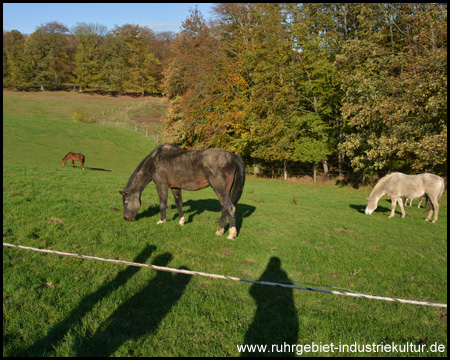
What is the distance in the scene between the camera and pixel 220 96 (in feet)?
103

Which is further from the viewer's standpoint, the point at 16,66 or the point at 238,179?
the point at 16,66

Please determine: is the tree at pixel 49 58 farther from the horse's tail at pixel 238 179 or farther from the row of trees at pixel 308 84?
the horse's tail at pixel 238 179

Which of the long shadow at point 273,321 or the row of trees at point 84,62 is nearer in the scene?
the long shadow at point 273,321

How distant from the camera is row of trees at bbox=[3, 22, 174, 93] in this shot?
7338cm

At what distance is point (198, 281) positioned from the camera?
5.62 metres

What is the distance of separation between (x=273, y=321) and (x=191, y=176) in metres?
5.63

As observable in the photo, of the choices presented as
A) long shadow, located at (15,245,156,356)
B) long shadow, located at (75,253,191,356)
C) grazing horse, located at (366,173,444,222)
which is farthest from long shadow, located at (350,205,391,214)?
long shadow, located at (15,245,156,356)

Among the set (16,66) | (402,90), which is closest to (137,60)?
(16,66)

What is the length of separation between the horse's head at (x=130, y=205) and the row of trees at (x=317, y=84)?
18.2 metres

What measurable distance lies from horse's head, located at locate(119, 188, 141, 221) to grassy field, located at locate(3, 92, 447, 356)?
11.7 inches

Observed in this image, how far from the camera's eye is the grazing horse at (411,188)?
48.8 ft

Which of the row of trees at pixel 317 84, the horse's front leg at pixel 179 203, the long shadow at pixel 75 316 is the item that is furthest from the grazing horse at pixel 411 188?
the long shadow at pixel 75 316

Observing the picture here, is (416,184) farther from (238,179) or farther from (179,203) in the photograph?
(179,203)

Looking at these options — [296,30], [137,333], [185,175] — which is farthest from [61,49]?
[137,333]
